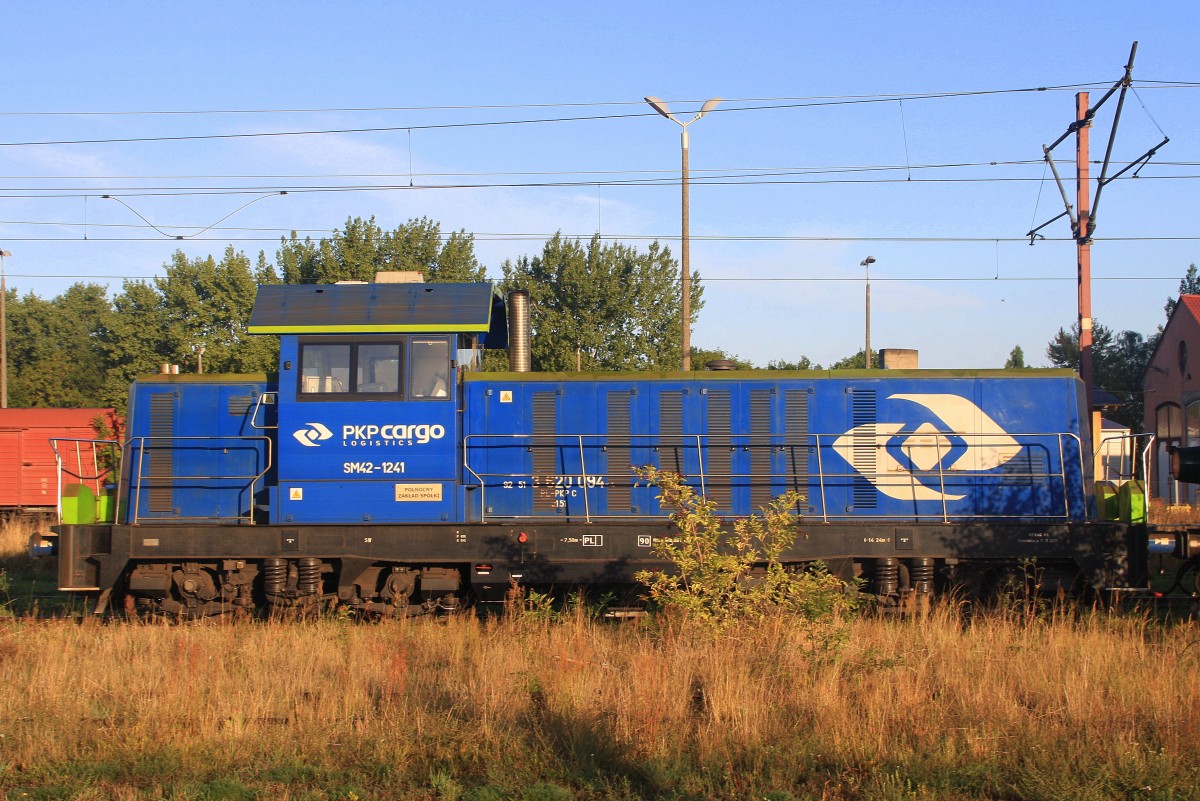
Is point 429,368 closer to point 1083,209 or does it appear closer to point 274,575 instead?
point 274,575

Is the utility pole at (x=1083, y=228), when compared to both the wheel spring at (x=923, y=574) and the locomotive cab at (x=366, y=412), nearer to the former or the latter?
the wheel spring at (x=923, y=574)

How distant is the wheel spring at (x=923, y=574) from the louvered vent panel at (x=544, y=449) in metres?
4.21

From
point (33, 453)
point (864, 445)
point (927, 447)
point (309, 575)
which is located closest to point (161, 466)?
point (309, 575)

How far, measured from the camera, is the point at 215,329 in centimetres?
4284

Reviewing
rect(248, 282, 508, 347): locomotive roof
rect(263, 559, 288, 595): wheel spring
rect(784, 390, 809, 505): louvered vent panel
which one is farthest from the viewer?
rect(784, 390, 809, 505): louvered vent panel

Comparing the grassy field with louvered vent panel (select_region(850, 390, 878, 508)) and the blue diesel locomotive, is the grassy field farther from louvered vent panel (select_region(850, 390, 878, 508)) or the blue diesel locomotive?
louvered vent panel (select_region(850, 390, 878, 508))

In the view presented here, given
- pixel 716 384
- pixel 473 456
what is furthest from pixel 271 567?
pixel 716 384

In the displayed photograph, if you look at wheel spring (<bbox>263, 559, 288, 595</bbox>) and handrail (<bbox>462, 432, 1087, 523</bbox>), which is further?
handrail (<bbox>462, 432, 1087, 523</bbox>)

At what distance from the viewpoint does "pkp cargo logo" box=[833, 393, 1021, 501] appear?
36.7ft

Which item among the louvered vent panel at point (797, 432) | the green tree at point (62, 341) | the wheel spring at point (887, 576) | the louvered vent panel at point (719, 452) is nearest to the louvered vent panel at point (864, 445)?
the louvered vent panel at point (797, 432)

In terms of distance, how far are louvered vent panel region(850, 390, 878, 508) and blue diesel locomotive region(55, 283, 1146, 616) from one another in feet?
0.08

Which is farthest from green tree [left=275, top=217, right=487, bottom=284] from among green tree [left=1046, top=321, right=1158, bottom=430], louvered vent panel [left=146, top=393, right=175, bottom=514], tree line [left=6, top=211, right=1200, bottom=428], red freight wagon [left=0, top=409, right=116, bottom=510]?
green tree [left=1046, top=321, right=1158, bottom=430]

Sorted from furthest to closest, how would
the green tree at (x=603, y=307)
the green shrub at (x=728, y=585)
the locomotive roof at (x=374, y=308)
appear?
the green tree at (x=603, y=307) → the locomotive roof at (x=374, y=308) → the green shrub at (x=728, y=585)

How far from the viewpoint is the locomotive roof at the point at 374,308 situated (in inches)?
412
